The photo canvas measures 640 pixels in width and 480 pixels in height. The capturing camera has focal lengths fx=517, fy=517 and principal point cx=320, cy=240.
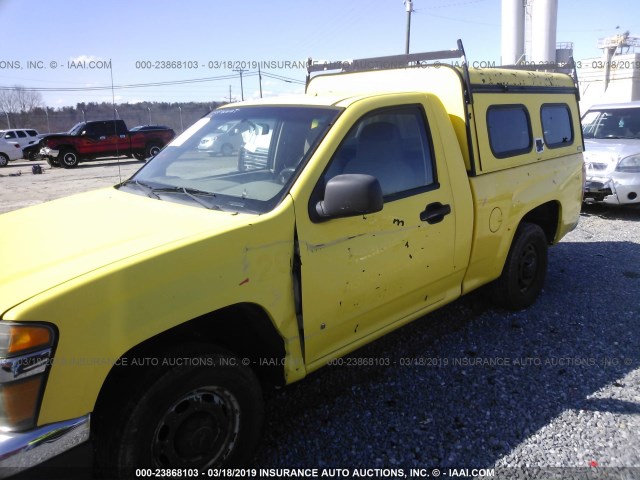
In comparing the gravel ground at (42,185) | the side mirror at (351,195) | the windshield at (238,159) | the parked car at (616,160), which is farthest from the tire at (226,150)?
the gravel ground at (42,185)

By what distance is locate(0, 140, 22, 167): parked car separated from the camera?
24672 mm

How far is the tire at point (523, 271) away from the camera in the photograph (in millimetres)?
4331

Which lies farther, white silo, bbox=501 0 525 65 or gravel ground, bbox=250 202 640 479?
white silo, bbox=501 0 525 65

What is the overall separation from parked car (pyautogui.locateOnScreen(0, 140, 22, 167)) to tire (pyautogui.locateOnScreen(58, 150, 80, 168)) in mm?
4138

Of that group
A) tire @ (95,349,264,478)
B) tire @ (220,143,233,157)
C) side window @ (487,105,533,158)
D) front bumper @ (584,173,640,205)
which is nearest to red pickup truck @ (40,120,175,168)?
front bumper @ (584,173,640,205)

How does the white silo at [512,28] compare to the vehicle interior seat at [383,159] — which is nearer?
the vehicle interior seat at [383,159]

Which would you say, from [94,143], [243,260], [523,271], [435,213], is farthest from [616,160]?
[94,143]

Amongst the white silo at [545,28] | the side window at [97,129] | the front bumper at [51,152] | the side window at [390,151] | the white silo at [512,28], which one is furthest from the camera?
the white silo at [545,28]

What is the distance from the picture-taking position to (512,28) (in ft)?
108

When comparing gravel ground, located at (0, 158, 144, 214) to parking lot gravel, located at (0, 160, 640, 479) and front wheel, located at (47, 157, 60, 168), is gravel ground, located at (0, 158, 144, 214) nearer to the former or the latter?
front wheel, located at (47, 157, 60, 168)

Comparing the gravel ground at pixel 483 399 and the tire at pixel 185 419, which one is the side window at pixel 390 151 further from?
the gravel ground at pixel 483 399

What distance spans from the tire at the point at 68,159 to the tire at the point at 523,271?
73.9ft

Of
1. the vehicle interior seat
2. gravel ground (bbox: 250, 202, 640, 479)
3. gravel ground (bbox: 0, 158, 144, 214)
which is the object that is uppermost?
the vehicle interior seat

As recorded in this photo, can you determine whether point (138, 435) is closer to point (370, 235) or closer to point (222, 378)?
point (222, 378)
